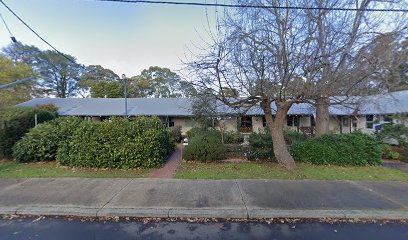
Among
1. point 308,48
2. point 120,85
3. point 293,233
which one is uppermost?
point 120,85

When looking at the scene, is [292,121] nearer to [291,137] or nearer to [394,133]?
[394,133]

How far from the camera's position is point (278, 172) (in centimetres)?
687

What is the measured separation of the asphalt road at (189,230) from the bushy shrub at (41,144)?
5.20 meters

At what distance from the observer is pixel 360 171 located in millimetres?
7195

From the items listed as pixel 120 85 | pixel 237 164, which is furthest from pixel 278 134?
pixel 120 85

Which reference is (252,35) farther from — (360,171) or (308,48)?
(360,171)


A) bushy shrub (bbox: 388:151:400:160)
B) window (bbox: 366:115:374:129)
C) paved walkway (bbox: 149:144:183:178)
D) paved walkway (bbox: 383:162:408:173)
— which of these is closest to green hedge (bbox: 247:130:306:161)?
paved walkway (bbox: 149:144:183:178)

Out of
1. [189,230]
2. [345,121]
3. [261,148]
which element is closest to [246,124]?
[345,121]

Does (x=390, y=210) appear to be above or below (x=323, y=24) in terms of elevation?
below

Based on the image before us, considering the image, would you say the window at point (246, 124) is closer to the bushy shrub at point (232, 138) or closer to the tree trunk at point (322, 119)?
the bushy shrub at point (232, 138)

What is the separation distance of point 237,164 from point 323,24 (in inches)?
220

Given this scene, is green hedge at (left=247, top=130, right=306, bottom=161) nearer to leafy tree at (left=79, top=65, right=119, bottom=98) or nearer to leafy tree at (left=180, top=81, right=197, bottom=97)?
leafy tree at (left=180, top=81, right=197, bottom=97)

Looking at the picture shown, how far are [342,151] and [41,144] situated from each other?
1221cm

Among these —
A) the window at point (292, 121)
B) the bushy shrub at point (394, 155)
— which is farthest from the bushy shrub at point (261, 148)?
the window at point (292, 121)
